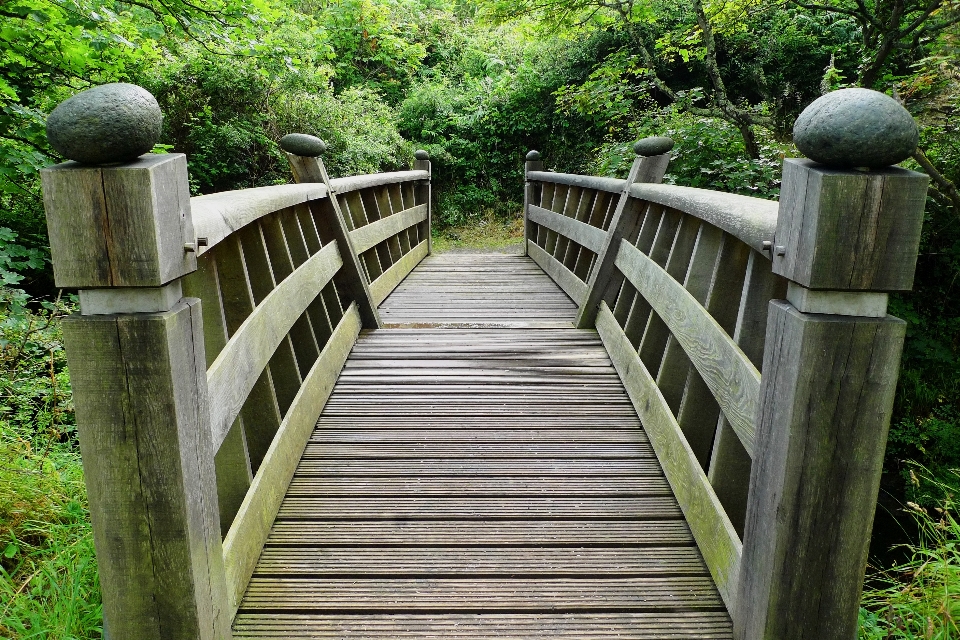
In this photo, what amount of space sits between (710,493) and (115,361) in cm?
151

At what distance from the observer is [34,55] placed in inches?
213

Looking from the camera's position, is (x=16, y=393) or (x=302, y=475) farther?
(x=16, y=393)

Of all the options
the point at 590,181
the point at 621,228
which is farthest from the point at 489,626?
the point at 590,181

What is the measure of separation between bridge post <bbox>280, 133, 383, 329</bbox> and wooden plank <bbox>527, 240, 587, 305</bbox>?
4.36 feet

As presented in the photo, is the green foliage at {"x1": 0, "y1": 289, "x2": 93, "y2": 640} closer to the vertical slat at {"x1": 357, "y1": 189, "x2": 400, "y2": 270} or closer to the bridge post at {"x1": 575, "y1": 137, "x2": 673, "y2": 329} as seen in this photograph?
the vertical slat at {"x1": 357, "y1": 189, "x2": 400, "y2": 270}

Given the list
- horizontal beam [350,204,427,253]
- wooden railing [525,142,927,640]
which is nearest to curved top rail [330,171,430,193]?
horizontal beam [350,204,427,253]

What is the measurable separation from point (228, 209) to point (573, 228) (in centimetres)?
356

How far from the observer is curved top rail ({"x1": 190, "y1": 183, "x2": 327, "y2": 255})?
1504 mm

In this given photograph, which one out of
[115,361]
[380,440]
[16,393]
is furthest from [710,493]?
[16,393]

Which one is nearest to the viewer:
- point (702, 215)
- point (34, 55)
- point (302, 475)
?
point (702, 215)

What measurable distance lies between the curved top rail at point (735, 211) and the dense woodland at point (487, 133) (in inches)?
48.5

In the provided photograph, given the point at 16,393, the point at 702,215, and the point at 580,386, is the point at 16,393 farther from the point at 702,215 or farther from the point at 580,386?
the point at 702,215

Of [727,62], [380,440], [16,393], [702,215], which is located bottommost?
[16,393]

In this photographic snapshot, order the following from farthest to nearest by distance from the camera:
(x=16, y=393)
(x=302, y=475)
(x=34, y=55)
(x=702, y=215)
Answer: (x=34, y=55) < (x=16, y=393) < (x=302, y=475) < (x=702, y=215)
